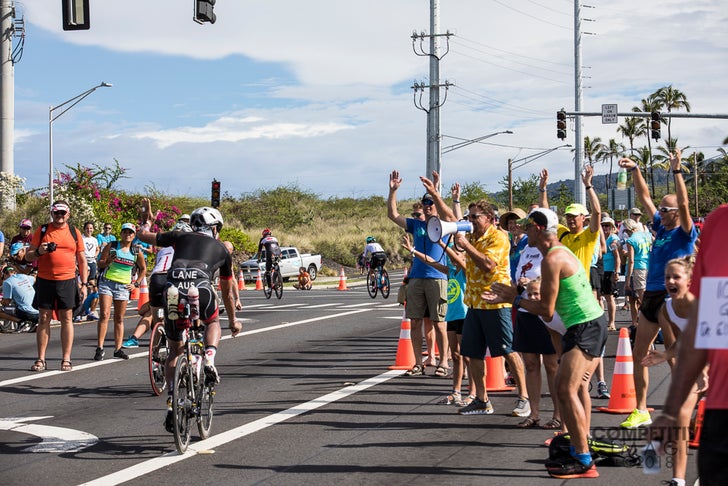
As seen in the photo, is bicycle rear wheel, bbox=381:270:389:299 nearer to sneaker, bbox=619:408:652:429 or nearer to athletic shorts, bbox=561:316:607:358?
sneaker, bbox=619:408:652:429

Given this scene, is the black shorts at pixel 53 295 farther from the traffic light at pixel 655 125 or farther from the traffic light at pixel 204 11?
the traffic light at pixel 655 125

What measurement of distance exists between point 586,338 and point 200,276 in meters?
3.16

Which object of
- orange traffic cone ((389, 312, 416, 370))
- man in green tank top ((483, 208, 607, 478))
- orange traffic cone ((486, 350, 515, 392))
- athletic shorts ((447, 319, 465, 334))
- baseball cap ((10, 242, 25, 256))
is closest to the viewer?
man in green tank top ((483, 208, 607, 478))

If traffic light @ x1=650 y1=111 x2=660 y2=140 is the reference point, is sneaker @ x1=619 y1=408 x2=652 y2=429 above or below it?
below

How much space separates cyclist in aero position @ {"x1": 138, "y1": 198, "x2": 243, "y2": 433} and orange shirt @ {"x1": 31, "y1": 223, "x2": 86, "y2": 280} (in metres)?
4.25

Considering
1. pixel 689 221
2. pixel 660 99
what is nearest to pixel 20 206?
pixel 689 221

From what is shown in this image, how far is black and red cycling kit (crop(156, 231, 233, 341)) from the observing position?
800cm

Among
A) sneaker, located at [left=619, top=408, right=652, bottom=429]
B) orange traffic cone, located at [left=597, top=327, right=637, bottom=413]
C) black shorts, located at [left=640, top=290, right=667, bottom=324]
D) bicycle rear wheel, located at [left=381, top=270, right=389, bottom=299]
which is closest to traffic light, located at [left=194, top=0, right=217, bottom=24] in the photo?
orange traffic cone, located at [left=597, top=327, right=637, bottom=413]

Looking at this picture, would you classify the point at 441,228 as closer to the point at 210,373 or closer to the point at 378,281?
the point at 210,373

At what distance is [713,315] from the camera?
11.6 feet

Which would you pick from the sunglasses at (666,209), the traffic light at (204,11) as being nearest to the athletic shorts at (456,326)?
the sunglasses at (666,209)

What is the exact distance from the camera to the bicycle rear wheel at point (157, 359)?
10.0m

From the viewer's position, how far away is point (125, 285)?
13836mm

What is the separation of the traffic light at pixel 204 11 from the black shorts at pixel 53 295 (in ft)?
18.3
